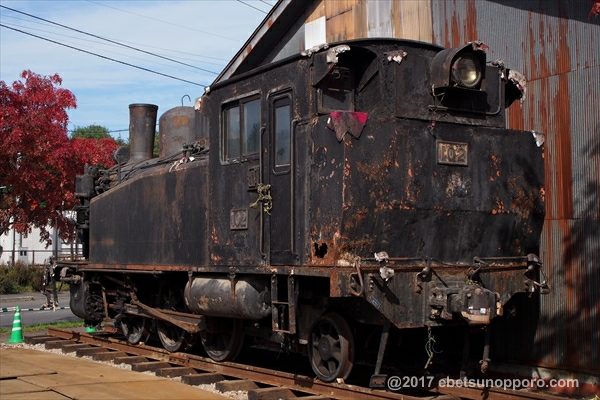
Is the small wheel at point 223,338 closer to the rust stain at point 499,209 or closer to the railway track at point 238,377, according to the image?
the railway track at point 238,377

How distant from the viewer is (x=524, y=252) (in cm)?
914

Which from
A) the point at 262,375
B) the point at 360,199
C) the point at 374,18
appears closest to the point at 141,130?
the point at 374,18

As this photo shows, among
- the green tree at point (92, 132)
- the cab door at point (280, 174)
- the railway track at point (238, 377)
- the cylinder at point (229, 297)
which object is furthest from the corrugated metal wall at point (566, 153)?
the green tree at point (92, 132)

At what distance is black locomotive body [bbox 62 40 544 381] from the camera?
802cm

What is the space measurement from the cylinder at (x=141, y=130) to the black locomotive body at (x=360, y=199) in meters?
4.34

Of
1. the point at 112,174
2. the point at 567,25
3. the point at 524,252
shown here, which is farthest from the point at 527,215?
the point at 112,174

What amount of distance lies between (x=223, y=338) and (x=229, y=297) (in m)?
1.56

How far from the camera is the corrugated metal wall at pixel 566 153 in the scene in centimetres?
898

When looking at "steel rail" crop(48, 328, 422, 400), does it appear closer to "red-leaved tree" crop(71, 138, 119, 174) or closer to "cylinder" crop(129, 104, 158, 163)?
"cylinder" crop(129, 104, 158, 163)

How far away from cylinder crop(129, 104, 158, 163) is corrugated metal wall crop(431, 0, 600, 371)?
7.22m

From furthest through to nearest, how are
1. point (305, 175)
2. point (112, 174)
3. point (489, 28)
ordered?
point (112, 174), point (489, 28), point (305, 175)

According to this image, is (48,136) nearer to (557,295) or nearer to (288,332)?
(288,332)

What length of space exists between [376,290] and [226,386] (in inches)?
94.9

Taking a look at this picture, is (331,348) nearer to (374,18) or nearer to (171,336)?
(171,336)
